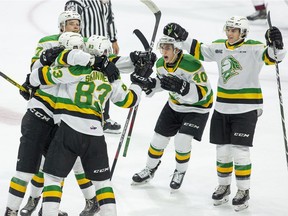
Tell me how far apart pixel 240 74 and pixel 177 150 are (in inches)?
26.7

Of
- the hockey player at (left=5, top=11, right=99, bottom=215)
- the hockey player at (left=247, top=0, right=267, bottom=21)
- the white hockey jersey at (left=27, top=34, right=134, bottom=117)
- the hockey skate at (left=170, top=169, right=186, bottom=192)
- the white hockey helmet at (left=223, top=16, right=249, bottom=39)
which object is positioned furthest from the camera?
the hockey player at (left=247, top=0, right=267, bottom=21)

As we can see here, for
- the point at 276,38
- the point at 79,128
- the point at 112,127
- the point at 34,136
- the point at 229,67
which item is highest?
the point at 276,38

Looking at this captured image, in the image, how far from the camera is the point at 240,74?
481cm

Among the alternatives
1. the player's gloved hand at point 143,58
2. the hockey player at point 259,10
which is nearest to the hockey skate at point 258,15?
the hockey player at point 259,10

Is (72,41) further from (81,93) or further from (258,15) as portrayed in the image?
(258,15)

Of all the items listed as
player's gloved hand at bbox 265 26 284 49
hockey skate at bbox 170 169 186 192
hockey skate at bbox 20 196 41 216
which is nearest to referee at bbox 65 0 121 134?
hockey skate at bbox 170 169 186 192

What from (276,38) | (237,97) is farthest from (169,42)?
(276,38)

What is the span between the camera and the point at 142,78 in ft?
14.4

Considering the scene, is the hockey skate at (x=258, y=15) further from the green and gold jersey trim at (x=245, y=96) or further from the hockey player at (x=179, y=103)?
the green and gold jersey trim at (x=245, y=96)

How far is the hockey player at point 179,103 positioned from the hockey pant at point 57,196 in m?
0.82

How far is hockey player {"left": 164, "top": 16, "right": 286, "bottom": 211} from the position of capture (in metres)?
4.80

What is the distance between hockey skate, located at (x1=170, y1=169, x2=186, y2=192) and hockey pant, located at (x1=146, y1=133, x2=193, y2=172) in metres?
0.03

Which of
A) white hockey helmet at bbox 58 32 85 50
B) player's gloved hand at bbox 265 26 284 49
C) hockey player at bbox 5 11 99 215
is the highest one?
player's gloved hand at bbox 265 26 284 49

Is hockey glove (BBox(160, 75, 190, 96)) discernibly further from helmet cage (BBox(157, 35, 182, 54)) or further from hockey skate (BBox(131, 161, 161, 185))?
hockey skate (BBox(131, 161, 161, 185))
